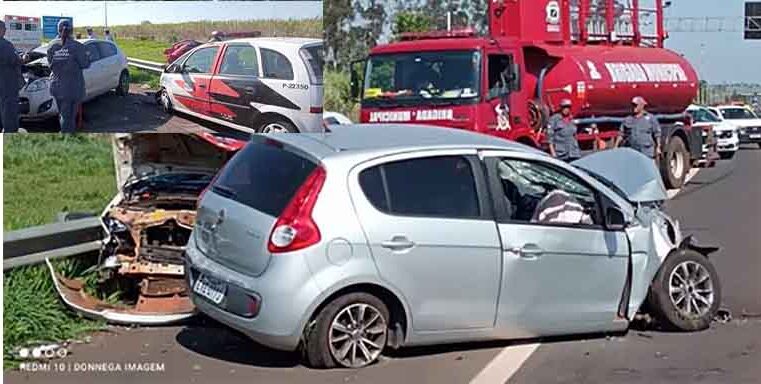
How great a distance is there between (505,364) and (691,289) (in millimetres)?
1753

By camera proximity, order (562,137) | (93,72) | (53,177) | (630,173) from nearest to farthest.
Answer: (93,72), (630,173), (53,177), (562,137)

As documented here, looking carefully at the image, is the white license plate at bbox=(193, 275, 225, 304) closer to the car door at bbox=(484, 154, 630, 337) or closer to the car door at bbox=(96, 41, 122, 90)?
the car door at bbox=(96, 41, 122, 90)

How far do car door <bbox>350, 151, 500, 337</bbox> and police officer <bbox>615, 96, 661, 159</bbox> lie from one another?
9693 millimetres

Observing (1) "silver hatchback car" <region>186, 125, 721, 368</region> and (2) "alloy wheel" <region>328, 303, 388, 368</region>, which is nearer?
(1) "silver hatchback car" <region>186, 125, 721, 368</region>

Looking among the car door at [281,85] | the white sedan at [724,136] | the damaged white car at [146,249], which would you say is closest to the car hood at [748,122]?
the white sedan at [724,136]

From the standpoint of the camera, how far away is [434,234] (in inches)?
283

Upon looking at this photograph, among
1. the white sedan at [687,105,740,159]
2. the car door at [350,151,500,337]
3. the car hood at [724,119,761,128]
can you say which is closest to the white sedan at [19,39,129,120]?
the car door at [350,151,500,337]

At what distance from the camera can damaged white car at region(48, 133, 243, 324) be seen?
334 inches

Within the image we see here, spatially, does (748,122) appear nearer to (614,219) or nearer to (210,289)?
(614,219)

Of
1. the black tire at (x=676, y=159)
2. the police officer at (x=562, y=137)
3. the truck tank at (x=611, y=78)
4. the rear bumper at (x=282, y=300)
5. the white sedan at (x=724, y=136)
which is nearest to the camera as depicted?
the rear bumper at (x=282, y=300)

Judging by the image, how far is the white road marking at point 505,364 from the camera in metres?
7.07

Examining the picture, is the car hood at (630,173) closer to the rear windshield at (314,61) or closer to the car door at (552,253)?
the car door at (552,253)

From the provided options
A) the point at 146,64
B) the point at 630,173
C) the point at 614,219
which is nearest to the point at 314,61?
the point at 146,64

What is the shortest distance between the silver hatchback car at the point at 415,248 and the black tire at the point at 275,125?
57 cm
